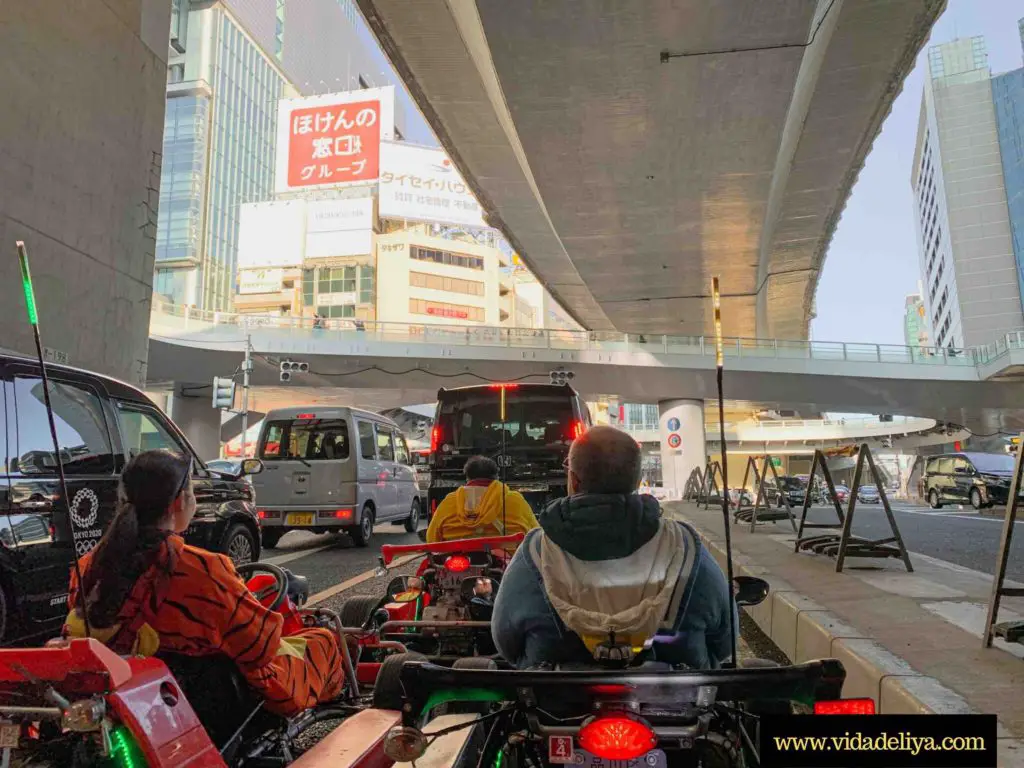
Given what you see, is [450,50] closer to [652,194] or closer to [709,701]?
[652,194]

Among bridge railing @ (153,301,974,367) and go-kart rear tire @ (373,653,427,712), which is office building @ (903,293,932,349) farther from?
go-kart rear tire @ (373,653,427,712)

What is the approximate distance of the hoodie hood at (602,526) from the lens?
6.20ft

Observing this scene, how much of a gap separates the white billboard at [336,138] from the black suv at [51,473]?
68.7 m

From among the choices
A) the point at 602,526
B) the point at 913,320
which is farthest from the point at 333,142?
the point at 913,320

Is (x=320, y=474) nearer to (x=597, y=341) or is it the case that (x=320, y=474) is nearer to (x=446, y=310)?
(x=597, y=341)

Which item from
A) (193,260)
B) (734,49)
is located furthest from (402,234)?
(734,49)

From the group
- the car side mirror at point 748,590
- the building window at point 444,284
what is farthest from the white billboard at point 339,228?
the car side mirror at point 748,590

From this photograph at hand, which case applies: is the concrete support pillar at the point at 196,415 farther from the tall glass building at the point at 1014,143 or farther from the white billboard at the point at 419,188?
the tall glass building at the point at 1014,143

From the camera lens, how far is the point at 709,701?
1493mm

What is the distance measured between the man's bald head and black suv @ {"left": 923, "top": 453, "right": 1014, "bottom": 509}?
2101 centimetres

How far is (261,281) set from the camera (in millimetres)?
79625

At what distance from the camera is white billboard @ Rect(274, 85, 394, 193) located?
70.8 metres

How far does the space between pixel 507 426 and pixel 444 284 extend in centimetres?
6803

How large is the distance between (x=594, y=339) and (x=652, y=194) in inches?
461
